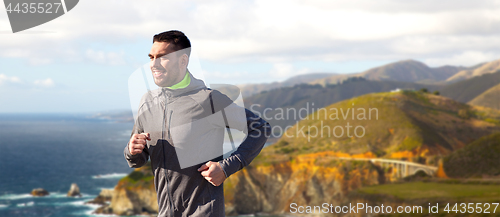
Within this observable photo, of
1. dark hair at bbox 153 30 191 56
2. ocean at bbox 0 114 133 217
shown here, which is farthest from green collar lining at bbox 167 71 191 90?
ocean at bbox 0 114 133 217

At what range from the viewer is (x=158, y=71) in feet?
9.10

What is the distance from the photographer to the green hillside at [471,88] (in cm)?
17562

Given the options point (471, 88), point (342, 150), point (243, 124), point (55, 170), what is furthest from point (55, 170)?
point (471, 88)

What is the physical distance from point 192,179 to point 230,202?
6449cm

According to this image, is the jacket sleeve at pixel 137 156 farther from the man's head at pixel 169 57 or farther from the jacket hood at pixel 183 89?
the man's head at pixel 169 57

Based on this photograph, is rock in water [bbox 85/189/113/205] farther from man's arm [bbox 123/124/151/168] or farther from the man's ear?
the man's ear

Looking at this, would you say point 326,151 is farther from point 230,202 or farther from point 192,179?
point 192,179

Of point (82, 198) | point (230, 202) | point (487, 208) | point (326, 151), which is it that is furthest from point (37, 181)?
point (487, 208)

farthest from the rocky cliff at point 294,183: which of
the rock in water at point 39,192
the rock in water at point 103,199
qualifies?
the rock in water at point 39,192

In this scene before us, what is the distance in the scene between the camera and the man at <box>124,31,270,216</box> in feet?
9.01

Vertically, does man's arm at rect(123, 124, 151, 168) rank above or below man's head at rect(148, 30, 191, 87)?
below

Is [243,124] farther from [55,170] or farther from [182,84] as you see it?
[55,170]

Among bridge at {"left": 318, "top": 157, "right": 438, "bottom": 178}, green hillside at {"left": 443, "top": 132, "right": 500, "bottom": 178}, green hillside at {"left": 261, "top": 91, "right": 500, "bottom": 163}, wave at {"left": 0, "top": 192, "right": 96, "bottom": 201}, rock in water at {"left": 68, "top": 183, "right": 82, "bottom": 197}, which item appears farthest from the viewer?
rock in water at {"left": 68, "top": 183, "right": 82, "bottom": 197}

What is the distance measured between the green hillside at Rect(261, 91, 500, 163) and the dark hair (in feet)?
233
